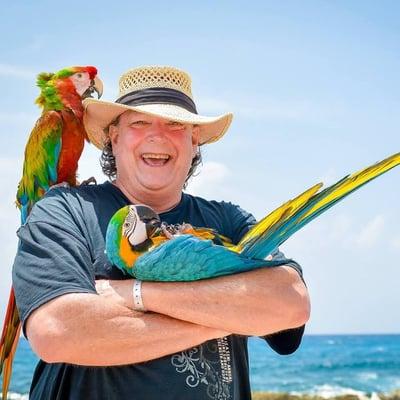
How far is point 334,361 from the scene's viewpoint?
28.2m

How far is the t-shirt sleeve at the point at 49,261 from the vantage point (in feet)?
6.36

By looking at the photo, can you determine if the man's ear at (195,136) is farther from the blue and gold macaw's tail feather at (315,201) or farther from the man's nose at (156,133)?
the blue and gold macaw's tail feather at (315,201)

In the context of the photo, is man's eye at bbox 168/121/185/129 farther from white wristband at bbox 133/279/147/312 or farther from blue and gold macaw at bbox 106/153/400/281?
white wristband at bbox 133/279/147/312

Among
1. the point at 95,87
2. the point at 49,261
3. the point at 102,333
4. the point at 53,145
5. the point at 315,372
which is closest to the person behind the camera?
the point at 102,333

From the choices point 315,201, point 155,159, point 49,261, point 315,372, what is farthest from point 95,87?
point 315,372

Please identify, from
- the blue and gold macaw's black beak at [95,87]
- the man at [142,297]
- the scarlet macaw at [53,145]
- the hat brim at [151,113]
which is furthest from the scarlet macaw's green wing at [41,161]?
the man at [142,297]

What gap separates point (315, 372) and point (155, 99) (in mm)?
23129

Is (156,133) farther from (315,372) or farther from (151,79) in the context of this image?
(315,372)

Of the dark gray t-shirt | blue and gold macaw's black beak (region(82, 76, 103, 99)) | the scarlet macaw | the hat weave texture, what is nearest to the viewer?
the dark gray t-shirt

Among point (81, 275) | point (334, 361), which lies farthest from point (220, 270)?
point (334, 361)

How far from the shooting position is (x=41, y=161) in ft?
10.8

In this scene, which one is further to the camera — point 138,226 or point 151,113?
point 151,113

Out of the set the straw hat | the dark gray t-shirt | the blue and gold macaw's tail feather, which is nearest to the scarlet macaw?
the straw hat

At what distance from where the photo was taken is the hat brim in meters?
2.30
